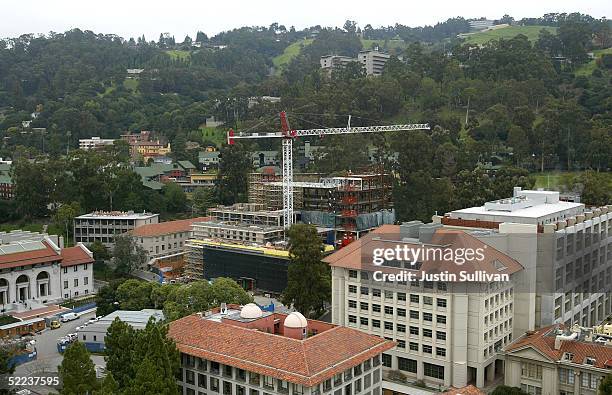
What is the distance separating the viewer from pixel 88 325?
114ft

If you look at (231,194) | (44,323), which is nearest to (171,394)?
(44,323)

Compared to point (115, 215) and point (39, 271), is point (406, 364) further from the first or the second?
point (115, 215)

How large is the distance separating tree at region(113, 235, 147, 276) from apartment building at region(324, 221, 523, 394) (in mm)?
22220

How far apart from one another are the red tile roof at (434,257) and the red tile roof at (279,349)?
5391 mm

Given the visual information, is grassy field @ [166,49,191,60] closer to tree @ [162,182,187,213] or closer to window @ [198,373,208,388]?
tree @ [162,182,187,213]

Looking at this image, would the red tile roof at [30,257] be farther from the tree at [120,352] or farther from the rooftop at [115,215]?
the tree at [120,352]

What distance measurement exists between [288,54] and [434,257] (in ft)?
414

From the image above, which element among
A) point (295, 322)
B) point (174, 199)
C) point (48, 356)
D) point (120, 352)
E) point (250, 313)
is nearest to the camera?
point (295, 322)

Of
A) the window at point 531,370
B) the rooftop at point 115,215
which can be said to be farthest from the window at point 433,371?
the rooftop at point 115,215

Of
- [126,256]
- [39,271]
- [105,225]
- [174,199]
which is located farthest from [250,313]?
[174,199]

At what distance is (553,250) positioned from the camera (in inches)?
1208

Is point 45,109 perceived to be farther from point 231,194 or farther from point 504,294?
point 504,294

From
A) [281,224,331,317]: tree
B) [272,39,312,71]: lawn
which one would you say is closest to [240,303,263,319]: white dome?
[281,224,331,317]: tree

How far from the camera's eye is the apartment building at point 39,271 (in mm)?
42425
